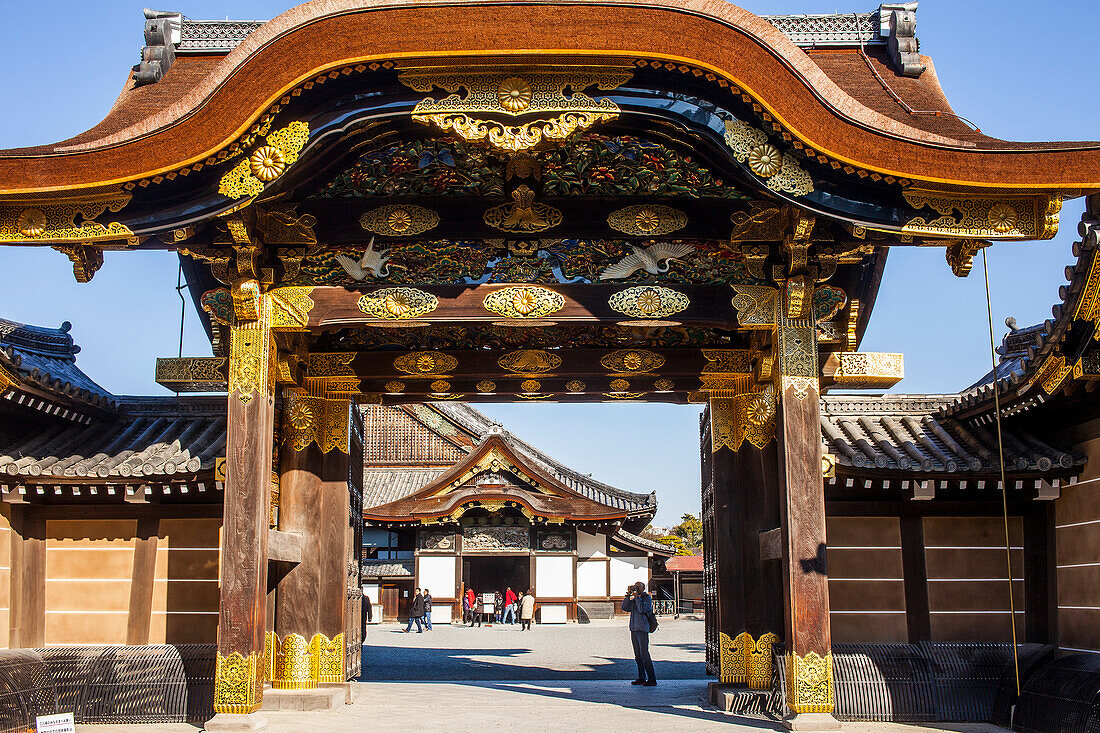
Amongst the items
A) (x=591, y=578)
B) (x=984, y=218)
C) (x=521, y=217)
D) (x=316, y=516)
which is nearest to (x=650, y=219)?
(x=521, y=217)

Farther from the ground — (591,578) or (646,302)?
(646,302)

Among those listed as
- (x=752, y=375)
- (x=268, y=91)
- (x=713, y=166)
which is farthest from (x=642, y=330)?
(x=268, y=91)

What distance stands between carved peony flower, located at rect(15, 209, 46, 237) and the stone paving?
15.3 feet

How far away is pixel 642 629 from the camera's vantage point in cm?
1352

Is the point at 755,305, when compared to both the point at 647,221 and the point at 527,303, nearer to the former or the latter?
the point at 647,221

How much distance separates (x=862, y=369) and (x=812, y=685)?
400 cm

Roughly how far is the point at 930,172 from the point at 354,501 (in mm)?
7829

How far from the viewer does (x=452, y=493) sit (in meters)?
31.2

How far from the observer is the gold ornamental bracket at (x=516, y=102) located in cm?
740

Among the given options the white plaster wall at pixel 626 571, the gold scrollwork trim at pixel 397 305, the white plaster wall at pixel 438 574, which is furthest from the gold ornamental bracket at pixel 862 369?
the white plaster wall at pixel 438 574

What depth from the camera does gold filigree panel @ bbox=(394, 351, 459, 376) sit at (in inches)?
439

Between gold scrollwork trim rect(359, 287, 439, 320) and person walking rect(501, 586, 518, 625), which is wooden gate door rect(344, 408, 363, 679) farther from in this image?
person walking rect(501, 586, 518, 625)

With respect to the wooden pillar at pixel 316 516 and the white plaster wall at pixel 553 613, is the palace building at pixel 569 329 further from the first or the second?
the white plaster wall at pixel 553 613

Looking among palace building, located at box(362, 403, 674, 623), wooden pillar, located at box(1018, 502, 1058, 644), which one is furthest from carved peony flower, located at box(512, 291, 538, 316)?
palace building, located at box(362, 403, 674, 623)
